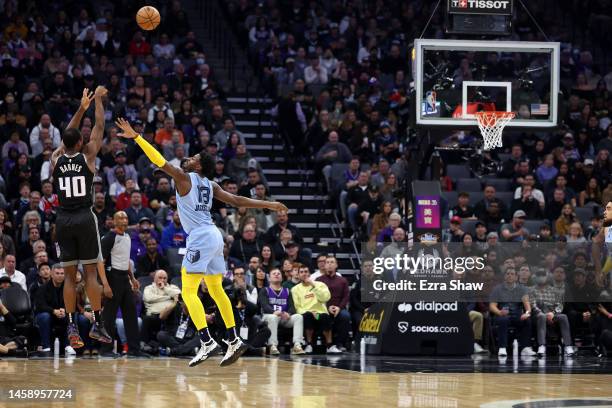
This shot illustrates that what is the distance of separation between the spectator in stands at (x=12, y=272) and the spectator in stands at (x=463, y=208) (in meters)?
8.18

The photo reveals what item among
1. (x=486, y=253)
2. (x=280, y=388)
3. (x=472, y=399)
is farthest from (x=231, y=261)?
(x=472, y=399)

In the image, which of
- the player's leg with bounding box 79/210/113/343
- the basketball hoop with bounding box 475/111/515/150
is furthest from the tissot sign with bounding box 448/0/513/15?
the player's leg with bounding box 79/210/113/343

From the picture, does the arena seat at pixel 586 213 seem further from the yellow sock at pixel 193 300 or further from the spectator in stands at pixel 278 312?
the yellow sock at pixel 193 300

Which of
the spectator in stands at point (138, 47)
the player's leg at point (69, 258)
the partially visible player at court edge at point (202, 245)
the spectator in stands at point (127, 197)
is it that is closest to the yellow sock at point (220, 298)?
the partially visible player at court edge at point (202, 245)

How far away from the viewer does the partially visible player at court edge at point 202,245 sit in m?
11.8

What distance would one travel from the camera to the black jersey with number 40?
11.4 meters

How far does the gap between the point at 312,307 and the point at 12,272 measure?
4.68 meters

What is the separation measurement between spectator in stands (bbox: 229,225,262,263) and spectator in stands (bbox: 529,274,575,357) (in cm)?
472

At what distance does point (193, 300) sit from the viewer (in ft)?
39.0

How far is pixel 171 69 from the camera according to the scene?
23.5 metres

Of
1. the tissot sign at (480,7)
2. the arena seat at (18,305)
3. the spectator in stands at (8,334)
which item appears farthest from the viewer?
the arena seat at (18,305)

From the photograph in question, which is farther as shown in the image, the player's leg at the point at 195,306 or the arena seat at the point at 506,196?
the arena seat at the point at 506,196

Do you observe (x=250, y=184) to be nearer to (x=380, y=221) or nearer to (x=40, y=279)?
(x=380, y=221)

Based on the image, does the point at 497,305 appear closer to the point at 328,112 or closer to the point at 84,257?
the point at 328,112
